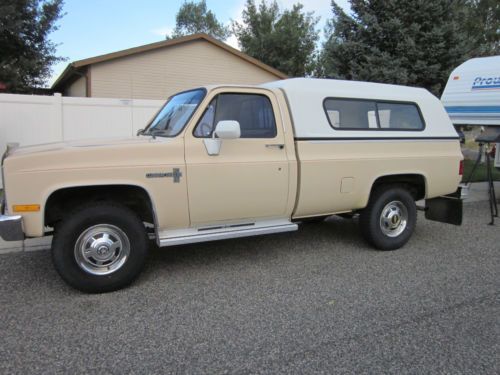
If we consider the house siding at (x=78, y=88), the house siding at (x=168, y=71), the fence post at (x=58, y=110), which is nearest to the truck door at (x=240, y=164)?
the fence post at (x=58, y=110)

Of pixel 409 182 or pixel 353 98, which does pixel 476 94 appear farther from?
pixel 353 98

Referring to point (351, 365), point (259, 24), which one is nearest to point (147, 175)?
point (351, 365)

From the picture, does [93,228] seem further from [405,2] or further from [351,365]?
[405,2]

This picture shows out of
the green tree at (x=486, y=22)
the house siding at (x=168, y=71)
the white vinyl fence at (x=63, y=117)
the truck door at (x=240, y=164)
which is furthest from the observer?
the green tree at (x=486, y=22)

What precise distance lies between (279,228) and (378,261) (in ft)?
4.60

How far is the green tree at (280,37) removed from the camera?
92.9ft

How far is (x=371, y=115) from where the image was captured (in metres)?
5.61

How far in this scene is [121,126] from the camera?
10.3m

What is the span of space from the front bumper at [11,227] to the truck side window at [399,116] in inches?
172

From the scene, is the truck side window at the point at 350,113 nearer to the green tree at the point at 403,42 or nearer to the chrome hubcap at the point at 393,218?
the chrome hubcap at the point at 393,218

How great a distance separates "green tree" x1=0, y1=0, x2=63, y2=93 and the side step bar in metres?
15.3

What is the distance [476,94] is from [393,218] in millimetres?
4887

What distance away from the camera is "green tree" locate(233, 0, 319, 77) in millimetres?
28312

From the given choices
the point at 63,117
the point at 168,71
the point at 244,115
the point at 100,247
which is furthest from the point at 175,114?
the point at 168,71
